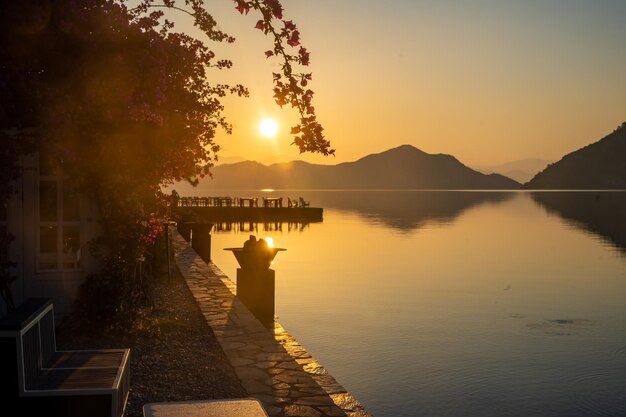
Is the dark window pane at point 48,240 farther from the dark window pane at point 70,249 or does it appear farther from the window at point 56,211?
the dark window pane at point 70,249

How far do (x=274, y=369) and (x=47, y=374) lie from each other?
2556mm

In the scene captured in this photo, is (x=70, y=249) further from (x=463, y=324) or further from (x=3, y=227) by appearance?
(x=463, y=324)

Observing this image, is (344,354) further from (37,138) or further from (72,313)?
(37,138)

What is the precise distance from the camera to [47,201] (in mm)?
7754

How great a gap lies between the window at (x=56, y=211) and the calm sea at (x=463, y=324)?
4449 mm

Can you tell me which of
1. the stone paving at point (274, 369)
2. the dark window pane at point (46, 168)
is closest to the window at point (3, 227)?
the dark window pane at point (46, 168)

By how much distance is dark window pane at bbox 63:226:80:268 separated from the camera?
7.83 meters

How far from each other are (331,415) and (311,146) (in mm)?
2174

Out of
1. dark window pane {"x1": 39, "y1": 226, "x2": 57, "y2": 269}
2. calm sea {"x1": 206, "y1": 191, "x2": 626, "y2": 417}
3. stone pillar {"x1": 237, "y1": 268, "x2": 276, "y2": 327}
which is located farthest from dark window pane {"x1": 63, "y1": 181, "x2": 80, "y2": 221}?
calm sea {"x1": 206, "y1": 191, "x2": 626, "y2": 417}

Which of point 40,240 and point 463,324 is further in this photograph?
point 463,324

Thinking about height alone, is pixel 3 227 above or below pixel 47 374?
above

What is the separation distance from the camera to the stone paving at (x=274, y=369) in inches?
219

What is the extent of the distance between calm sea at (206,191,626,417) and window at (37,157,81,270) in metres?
4.45

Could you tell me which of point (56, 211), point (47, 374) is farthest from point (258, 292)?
point (47, 374)
